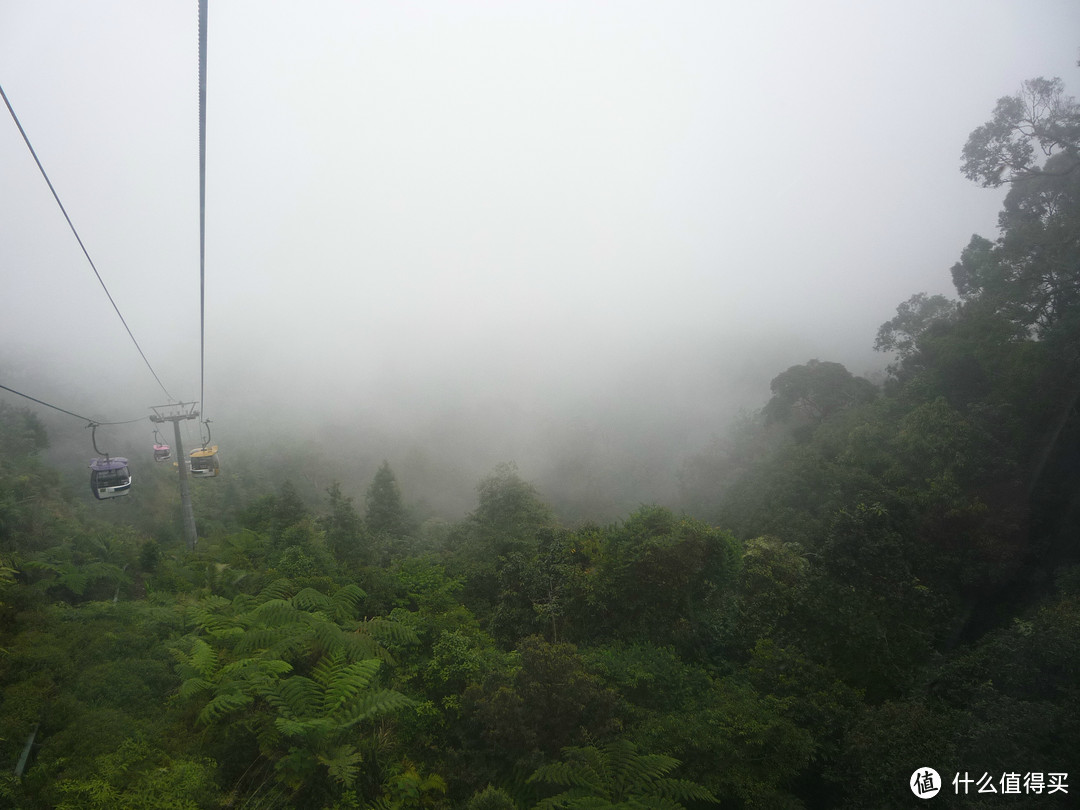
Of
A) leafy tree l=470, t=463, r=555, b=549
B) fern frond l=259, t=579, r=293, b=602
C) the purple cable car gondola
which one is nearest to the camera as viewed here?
fern frond l=259, t=579, r=293, b=602

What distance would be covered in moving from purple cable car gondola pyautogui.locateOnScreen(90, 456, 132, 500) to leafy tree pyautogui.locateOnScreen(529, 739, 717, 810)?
1761cm

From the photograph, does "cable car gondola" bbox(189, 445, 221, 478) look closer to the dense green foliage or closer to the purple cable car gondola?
the dense green foliage

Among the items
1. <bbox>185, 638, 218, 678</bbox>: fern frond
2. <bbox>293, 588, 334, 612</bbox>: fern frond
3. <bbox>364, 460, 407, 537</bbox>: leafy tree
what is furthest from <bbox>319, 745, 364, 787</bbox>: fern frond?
<bbox>364, 460, 407, 537</bbox>: leafy tree

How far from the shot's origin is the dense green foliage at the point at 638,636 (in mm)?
5867

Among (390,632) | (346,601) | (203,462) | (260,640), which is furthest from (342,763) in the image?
(203,462)

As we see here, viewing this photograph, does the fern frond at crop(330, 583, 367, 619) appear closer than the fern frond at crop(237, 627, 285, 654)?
No

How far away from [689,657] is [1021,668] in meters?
5.52

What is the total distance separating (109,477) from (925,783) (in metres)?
22.0

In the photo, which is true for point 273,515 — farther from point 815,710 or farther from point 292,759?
point 815,710

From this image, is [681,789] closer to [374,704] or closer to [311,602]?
[374,704]

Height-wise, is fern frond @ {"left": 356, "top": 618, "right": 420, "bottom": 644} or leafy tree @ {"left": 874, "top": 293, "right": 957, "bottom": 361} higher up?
leafy tree @ {"left": 874, "top": 293, "right": 957, "bottom": 361}

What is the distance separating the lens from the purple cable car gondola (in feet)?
53.6

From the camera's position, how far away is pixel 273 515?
69.4ft

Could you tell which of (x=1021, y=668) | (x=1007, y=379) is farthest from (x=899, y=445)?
(x=1021, y=668)
